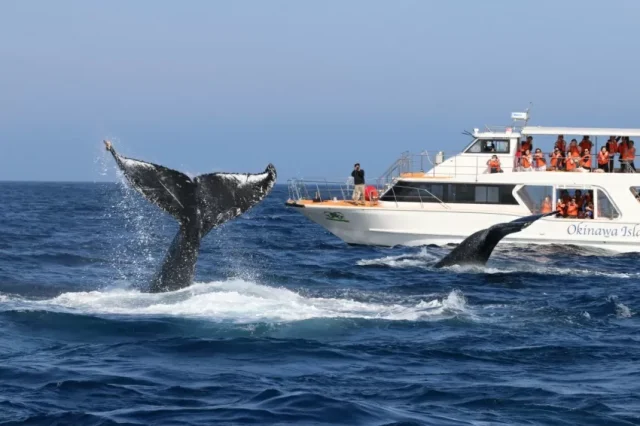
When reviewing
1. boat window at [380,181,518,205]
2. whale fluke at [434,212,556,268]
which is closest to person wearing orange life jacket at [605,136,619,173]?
boat window at [380,181,518,205]

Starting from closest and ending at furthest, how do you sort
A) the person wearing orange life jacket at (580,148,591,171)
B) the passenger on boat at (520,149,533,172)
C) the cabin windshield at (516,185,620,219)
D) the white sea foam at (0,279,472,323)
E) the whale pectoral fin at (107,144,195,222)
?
the whale pectoral fin at (107,144,195,222), the white sea foam at (0,279,472,323), the cabin windshield at (516,185,620,219), the passenger on boat at (520,149,533,172), the person wearing orange life jacket at (580,148,591,171)

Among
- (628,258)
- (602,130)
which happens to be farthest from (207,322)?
(602,130)

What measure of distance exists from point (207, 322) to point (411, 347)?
8.59 ft

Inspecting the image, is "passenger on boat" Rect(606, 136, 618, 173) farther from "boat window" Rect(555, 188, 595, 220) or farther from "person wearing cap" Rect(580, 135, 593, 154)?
"boat window" Rect(555, 188, 595, 220)

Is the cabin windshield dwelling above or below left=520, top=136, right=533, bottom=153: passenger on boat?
below

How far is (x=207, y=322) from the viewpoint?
13.7 metres

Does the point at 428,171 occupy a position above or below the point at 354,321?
above

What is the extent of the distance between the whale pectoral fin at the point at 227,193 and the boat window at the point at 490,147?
18069 mm

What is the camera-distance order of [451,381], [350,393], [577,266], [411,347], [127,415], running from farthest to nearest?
[577,266] → [411,347] → [451,381] → [350,393] → [127,415]

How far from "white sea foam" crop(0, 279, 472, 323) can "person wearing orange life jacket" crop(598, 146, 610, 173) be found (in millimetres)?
15407

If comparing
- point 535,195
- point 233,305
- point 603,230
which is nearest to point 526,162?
point 535,195

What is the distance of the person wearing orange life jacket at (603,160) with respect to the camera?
30719 mm

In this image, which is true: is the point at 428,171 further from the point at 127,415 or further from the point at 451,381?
the point at 127,415

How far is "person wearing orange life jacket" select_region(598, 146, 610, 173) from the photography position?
30719mm
